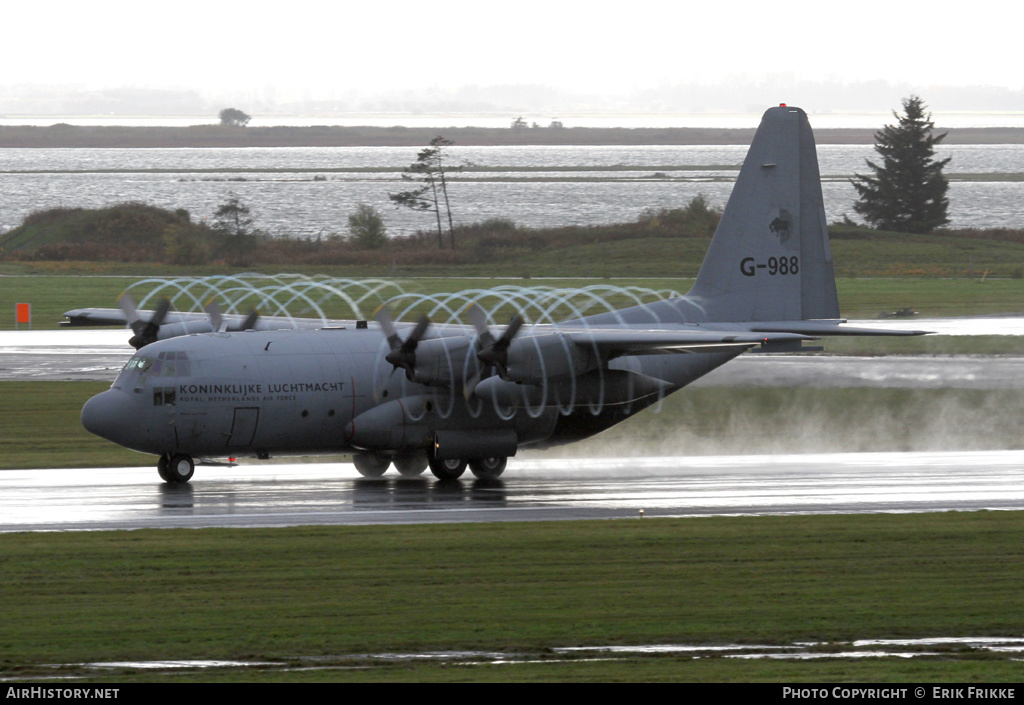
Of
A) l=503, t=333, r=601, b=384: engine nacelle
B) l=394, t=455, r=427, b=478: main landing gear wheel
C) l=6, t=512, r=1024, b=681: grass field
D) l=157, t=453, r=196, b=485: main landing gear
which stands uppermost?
l=503, t=333, r=601, b=384: engine nacelle

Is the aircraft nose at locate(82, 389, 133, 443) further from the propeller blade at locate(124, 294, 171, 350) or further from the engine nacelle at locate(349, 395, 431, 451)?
→ the engine nacelle at locate(349, 395, 431, 451)

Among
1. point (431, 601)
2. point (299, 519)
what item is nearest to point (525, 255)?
point (299, 519)

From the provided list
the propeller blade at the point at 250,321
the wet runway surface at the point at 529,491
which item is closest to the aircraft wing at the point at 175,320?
the propeller blade at the point at 250,321

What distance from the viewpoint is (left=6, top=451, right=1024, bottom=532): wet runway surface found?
24.2m

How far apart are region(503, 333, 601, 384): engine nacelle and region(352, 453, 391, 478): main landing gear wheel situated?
4.26 m

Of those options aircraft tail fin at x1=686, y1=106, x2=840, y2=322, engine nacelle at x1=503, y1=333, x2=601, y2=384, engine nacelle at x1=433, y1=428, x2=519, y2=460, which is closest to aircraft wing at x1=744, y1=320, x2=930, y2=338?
aircraft tail fin at x1=686, y1=106, x2=840, y2=322

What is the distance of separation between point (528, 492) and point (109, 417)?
8.58 metres

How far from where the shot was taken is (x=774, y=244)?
1287 inches

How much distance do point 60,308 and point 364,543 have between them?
1935 inches

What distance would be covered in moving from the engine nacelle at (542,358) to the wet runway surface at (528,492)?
2406 millimetres

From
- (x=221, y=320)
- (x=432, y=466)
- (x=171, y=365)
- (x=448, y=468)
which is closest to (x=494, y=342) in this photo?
(x=448, y=468)

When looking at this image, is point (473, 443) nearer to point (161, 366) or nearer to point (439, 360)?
point (439, 360)

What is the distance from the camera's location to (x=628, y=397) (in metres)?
29.5

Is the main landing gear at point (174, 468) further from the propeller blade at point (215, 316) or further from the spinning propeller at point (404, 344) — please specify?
the propeller blade at point (215, 316)
